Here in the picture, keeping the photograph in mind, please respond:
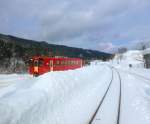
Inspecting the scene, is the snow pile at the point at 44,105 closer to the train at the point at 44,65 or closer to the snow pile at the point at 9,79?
the snow pile at the point at 9,79

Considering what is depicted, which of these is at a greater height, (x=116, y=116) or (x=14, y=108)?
(x=14, y=108)

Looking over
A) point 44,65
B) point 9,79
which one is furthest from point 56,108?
point 44,65

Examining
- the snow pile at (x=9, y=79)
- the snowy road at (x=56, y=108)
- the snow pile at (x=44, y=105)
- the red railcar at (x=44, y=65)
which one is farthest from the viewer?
the red railcar at (x=44, y=65)

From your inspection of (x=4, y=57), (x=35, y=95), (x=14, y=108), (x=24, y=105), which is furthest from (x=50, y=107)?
(x=4, y=57)

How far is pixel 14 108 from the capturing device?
8359 millimetres

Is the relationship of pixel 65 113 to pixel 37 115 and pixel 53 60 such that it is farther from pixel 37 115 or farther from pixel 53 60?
pixel 53 60

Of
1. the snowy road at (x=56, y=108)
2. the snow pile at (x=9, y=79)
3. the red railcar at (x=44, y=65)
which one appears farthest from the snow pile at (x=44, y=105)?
the red railcar at (x=44, y=65)

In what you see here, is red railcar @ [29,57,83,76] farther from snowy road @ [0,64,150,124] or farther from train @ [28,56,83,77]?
snowy road @ [0,64,150,124]

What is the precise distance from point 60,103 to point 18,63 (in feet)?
186

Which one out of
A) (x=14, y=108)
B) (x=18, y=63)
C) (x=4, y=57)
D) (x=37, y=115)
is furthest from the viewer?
(x=18, y=63)

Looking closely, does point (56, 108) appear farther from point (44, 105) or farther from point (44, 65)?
point (44, 65)

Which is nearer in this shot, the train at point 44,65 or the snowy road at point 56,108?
the snowy road at point 56,108

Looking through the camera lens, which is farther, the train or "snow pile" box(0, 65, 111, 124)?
the train

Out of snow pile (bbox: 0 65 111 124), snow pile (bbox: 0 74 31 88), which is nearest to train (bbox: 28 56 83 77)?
snow pile (bbox: 0 74 31 88)
